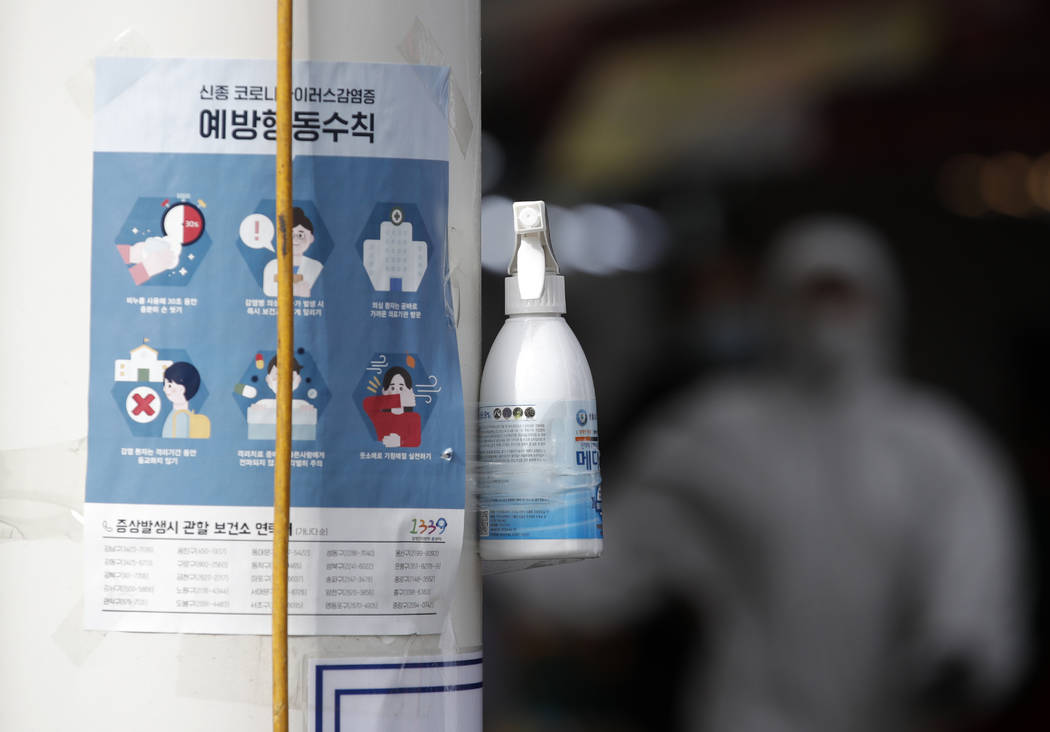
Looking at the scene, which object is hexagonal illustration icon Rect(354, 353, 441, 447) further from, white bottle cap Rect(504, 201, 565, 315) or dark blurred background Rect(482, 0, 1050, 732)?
dark blurred background Rect(482, 0, 1050, 732)

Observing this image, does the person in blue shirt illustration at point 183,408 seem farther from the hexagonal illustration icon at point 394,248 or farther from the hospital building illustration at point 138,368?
the hexagonal illustration icon at point 394,248

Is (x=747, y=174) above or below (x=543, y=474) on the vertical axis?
above

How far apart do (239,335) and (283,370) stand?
0.06 m

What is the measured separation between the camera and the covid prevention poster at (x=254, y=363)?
2.06ft

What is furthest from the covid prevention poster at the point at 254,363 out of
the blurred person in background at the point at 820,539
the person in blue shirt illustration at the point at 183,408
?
the blurred person in background at the point at 820,539

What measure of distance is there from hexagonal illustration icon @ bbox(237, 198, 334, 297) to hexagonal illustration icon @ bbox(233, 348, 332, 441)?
0.04 meters

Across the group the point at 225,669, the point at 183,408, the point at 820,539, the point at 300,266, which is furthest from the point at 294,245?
the point at 820,539

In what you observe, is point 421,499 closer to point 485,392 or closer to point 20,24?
point 485,392

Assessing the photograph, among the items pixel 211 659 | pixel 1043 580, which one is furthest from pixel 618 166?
pixel 211 659

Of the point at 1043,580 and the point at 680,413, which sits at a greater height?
the point at 680,413

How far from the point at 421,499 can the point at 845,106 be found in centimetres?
166

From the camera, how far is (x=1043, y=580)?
6.28 ft

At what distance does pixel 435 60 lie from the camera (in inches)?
26.8

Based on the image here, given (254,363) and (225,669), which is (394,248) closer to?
(254,363)
